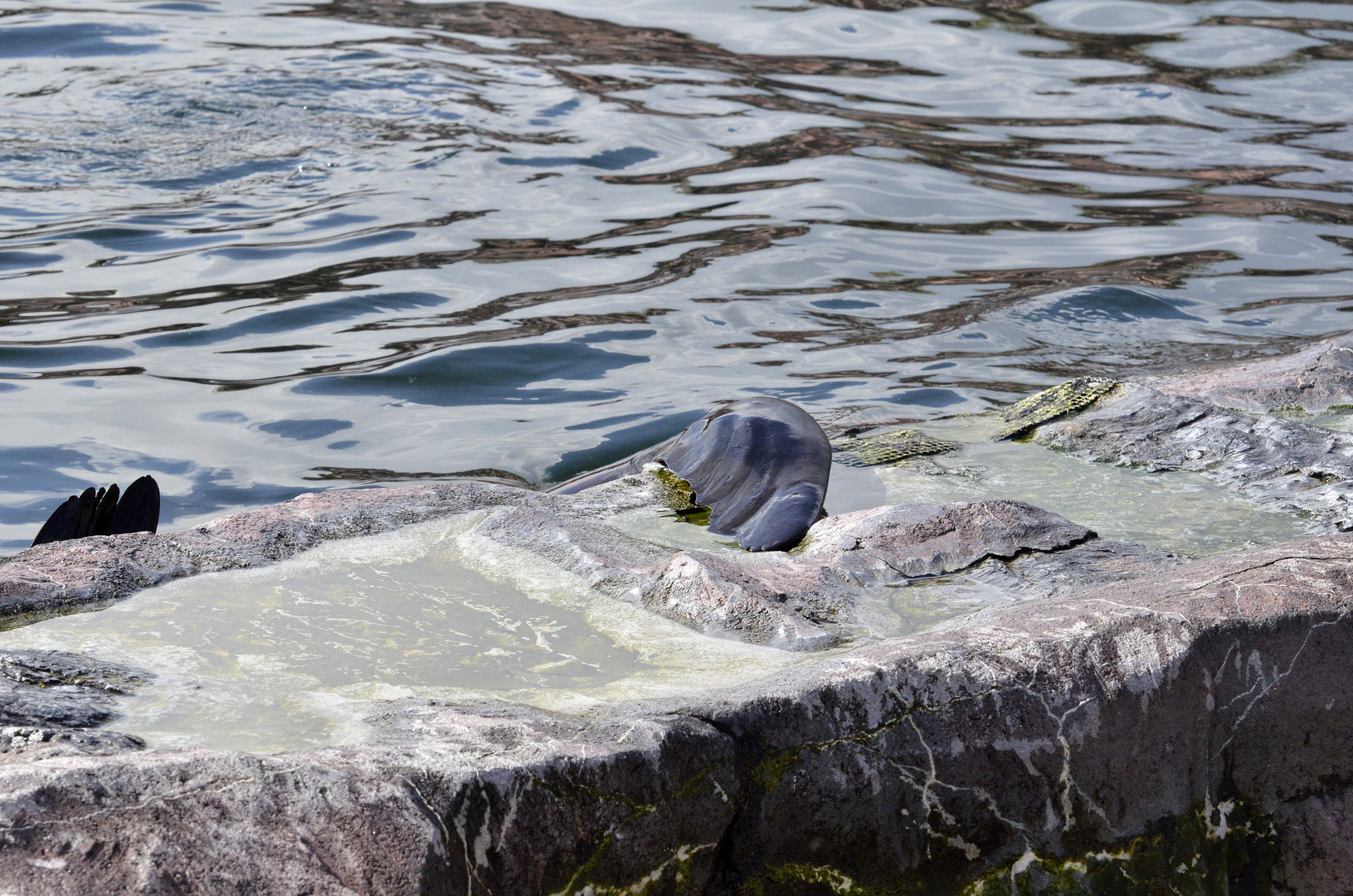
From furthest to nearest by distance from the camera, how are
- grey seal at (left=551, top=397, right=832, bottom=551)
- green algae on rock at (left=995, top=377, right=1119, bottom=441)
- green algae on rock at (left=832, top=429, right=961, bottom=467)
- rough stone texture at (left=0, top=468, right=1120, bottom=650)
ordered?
green algae on rock at (left=995, top=377, right=1119, bottom=441)
green algae on rock at (left=832, top=429, right=961, bottom=467)
grey seal at (left=551, top=397, right=832, bottom=551)
rough stone texture at (left=0, top=468, right=1120, bottom=650)

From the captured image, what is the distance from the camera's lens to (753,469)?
146 inches

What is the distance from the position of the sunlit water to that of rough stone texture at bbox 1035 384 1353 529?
0.38 feet

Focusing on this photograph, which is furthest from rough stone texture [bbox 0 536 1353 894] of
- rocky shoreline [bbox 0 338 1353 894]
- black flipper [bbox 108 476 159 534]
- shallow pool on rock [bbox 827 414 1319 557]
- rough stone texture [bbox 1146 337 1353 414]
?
rough stone texture [bbox 1146 337 1353 414]

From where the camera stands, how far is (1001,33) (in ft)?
40.4

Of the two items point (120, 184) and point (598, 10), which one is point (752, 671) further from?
point (598, 10)

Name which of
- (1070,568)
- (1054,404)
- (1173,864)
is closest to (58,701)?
(1173,864)

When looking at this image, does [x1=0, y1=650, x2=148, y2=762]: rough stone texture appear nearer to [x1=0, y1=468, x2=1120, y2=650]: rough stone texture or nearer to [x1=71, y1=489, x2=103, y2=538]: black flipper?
[x1=0, y1=468, x2=1120, y2=650]: rough stone texture

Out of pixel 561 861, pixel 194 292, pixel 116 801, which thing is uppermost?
pixel 116 801

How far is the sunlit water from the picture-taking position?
263 cm

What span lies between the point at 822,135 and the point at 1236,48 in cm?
493

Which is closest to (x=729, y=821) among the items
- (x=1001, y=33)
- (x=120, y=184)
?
(x=120, y=184)

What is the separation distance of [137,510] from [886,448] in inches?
90.0

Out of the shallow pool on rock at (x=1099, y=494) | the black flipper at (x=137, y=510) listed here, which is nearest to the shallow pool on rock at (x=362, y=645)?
the black flipper at (x=137, y=510)

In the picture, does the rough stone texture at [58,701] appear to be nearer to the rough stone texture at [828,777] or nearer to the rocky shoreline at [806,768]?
the rocky shoreline at [806,768]
